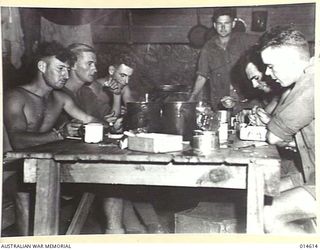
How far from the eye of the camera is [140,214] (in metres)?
1.12

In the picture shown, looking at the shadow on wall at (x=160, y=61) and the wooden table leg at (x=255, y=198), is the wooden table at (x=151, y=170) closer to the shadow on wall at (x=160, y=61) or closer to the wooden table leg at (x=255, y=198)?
the wooden table leg at (x=255, y=198)

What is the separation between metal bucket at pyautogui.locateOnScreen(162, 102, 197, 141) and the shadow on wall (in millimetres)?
1277

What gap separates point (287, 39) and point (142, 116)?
0.35 metres

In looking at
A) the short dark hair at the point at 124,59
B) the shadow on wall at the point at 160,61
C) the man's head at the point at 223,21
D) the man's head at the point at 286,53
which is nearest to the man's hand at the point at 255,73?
the man's head at the point at 223,21

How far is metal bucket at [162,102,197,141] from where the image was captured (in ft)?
2.38

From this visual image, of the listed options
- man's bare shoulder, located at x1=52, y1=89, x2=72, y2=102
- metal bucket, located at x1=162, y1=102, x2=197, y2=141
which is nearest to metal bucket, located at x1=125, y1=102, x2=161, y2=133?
metal bucket, located at x1=162, y1=102, x2=197, y2=141

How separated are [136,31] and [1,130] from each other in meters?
1.32

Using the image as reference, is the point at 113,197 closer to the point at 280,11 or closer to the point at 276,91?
the point at 276,91

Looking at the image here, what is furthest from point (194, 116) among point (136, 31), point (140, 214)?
point (136, 31)

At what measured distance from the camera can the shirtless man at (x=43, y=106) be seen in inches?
35.0

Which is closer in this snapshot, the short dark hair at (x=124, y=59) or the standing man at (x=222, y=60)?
the standing man at (x=222, y=60)

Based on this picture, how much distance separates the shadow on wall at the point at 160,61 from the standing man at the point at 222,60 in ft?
1.31

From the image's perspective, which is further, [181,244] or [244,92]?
[244,92]

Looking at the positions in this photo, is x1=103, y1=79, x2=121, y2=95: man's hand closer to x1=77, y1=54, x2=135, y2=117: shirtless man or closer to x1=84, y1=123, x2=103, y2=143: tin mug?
x1=77, y1=54, x2=135, y2=117: shirtless man
